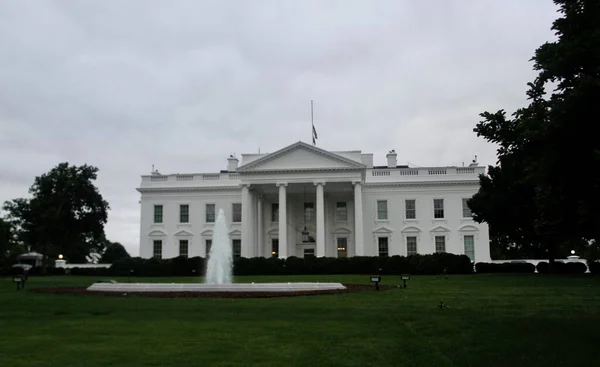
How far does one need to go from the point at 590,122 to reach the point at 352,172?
131 ft

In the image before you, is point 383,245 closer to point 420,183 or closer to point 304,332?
point 420,183

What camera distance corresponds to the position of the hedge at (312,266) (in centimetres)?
4056

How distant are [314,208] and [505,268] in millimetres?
18150

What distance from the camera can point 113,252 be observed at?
108 metres

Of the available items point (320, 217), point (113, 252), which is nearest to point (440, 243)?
point (320, 217)

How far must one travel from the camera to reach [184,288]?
22.6 m

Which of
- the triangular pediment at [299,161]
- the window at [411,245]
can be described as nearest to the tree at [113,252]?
the triangular pediment at [299,161]

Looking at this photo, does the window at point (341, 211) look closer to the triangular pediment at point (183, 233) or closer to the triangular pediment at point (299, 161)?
the triangular pediment at point (299, 161)

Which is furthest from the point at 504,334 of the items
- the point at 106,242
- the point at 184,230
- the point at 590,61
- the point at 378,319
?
the point at 106,242

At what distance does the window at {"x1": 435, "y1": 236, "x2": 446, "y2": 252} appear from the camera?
5231 cm

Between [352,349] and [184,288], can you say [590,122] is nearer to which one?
[352,349]

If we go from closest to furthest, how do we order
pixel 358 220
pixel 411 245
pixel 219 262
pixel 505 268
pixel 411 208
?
pixel 219 262 → pixel 505 268 → pixel 358 220 → pixel 411 245 → pixel 411 208

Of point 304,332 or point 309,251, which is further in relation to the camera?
point 309,251

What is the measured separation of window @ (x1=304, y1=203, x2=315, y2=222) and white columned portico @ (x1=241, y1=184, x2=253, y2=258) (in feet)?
21.1
